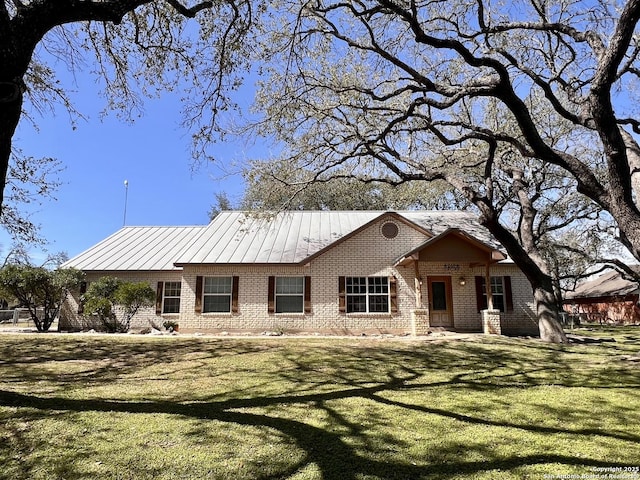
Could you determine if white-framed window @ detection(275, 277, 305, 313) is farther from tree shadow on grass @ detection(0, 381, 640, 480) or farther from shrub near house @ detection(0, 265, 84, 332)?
tree shadow on grass @ detection(0, 381, 640, 480)

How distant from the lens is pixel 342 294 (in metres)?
16.1

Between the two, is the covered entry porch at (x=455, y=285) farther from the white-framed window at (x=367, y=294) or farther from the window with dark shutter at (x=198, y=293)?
the window with dark shutter at (x=198, y=293)

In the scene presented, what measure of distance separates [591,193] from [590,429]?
5.25m

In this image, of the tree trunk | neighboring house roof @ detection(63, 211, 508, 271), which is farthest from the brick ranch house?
the tree trunk

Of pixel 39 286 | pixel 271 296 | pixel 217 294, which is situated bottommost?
pixel 271 296

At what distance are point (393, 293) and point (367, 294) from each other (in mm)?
1039

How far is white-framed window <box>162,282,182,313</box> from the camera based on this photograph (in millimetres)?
17609

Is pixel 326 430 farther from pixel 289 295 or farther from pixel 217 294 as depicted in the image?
pixel 217 294

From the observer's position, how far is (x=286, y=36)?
9.27 meters

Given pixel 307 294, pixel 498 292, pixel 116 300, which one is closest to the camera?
pixel 116 300

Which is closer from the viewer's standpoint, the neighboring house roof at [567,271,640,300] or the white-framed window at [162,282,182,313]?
the white-framed window at [162,282,182,313]

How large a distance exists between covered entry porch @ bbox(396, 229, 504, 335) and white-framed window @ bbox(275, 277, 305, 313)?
4.10m

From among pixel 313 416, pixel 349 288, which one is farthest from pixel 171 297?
pixel 313 416

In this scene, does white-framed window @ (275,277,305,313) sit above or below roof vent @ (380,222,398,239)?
below
